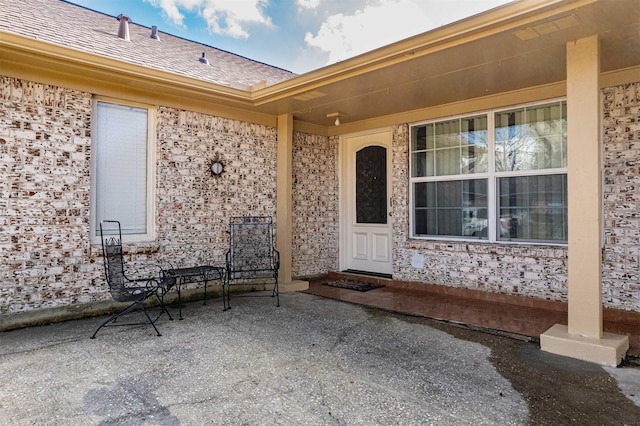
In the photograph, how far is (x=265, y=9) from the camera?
1030 cm

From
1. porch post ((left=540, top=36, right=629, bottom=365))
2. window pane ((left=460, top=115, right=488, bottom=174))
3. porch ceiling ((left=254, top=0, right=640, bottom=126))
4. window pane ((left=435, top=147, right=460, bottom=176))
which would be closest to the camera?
porch ceiling ((left=254, top=0, right=640, bottom=126))

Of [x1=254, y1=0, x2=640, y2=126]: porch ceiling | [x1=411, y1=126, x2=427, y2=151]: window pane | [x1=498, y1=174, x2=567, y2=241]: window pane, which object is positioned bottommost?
[x1=498, y1=174, x2=567, y2=241]: window pane

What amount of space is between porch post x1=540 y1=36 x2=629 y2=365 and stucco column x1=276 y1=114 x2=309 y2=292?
338cm

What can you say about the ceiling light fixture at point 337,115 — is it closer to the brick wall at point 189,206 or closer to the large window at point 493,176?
the brick wall at point 189,206

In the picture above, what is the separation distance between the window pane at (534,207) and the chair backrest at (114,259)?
4417mm

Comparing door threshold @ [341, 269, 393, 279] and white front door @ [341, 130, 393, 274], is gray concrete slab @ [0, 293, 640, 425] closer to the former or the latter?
door threshold @ [341, 269, 393, 279]

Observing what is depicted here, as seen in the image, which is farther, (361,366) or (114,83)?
(114,83)

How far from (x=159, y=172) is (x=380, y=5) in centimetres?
618

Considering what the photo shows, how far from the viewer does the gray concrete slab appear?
7.16ft

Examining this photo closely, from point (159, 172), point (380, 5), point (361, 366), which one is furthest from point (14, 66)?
point (380, 5)

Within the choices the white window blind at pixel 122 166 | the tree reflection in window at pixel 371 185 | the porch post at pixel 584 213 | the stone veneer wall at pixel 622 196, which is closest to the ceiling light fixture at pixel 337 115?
the tree reflection in window at pixel 371 185

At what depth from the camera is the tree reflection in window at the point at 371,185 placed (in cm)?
618

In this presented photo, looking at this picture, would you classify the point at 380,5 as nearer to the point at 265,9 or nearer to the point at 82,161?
the point at 265,9

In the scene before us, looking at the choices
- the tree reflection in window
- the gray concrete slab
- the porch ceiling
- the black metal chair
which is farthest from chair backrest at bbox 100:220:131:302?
the tree reflection in window
